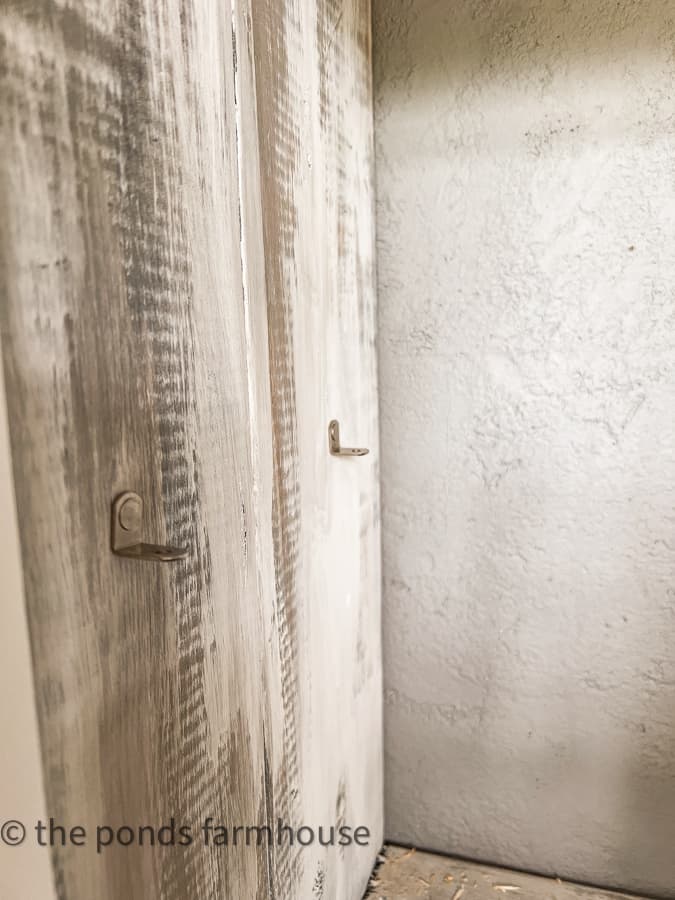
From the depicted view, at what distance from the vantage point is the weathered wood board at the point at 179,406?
1.57 ft

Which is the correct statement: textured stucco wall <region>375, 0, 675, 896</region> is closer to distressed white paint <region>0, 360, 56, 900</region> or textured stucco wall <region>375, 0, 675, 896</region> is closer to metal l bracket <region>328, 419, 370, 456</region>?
metal l bracket <region>328, 419, 370, 456</region>

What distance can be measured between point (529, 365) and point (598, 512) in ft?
1.16

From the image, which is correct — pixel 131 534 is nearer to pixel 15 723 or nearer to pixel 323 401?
pixel 15 723

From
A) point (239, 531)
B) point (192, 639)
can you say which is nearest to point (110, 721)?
point (192, 639)

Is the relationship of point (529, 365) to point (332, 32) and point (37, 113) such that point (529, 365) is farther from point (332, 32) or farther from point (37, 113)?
point (37, 113)

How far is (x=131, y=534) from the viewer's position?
0.57 meters

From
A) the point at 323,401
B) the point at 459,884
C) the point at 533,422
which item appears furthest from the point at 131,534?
the point at 459,884

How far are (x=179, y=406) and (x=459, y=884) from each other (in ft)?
4.66

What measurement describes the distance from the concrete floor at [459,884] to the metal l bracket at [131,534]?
1.30 metres

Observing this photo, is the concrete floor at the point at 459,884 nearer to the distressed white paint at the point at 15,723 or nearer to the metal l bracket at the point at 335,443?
the metal l bracket at the point at 335,443

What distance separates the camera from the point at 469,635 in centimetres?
150

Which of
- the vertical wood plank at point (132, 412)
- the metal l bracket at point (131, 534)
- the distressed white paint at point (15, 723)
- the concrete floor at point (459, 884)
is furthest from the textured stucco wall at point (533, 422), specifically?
the distressed white paint at point (15, 723)

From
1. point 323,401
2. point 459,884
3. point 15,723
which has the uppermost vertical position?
point 323,401

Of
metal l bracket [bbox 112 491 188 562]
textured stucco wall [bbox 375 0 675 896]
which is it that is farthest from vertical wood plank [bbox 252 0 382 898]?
metal l bracket [bbox 112 491 188 562]
